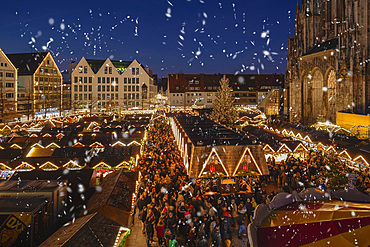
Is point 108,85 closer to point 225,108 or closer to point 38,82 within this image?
point 38,82

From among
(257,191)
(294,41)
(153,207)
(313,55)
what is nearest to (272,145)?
(257,191)

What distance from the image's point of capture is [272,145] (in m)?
18.0

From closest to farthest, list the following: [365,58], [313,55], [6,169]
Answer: [6,169]
[365,58]
[313,55]

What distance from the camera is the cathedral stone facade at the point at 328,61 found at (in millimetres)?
27172

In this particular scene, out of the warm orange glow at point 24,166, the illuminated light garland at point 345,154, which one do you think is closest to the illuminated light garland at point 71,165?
the warm orange glow at point 24,166

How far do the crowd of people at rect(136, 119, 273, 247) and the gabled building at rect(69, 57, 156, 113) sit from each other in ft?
161

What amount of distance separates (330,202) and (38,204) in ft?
22.6

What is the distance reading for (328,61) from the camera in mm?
31688

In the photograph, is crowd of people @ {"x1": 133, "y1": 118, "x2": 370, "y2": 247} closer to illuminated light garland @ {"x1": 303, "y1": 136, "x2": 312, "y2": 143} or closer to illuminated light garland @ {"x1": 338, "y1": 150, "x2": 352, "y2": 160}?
illuminated light garland @ {"x1": 338, "y1": 150, "x2": 352, "y2": 160}

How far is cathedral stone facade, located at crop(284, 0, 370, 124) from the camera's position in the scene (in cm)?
2717

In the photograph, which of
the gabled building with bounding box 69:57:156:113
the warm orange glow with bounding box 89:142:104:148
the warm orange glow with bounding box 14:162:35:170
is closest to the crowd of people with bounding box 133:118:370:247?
the warm orange glow with bounding box 89:142:104:148

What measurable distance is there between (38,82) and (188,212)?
53803 mm

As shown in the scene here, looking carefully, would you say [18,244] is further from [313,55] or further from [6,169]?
[313,55]

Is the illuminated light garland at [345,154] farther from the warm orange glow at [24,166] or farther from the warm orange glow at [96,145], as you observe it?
the warm orange glow at [24,166]
